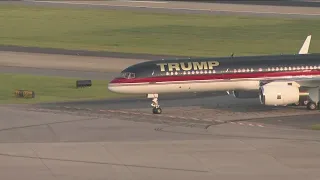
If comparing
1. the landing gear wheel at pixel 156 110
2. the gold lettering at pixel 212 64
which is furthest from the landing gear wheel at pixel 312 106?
the landing gear wheel at pixel 156 110

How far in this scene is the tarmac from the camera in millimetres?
50938

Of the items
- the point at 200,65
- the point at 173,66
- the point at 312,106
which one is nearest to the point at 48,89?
the point at 173,66

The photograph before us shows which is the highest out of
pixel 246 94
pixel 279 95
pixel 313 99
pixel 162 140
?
pixel 279 95

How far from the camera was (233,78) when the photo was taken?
234 feet

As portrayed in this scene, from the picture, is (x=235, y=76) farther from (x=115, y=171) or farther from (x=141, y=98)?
(x=115, y=171)

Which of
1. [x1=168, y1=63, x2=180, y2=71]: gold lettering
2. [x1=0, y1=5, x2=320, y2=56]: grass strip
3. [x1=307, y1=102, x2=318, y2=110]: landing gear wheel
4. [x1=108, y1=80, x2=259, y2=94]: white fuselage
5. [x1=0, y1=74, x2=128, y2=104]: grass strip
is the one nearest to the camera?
[x1=108, y1=80, x2=259, y2=94]: white fuselage

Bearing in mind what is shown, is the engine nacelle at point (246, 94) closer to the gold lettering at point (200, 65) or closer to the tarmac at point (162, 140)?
the tarmac at point (162, 140)

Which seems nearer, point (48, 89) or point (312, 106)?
point (312, 106)

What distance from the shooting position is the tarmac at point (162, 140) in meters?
50.9

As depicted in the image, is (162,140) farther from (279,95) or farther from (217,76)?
(279,95)

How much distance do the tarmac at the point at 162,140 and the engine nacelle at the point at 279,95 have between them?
1107 millimetres

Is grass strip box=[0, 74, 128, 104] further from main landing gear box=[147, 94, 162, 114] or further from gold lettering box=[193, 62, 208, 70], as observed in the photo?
gold lettering box=[193, 62, 208, 70]

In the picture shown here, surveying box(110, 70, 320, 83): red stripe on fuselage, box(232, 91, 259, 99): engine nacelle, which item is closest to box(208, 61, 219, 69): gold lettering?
box(110, 70, 320, 83): red stripe on fuselage

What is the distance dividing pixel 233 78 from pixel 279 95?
3953 millimetres
